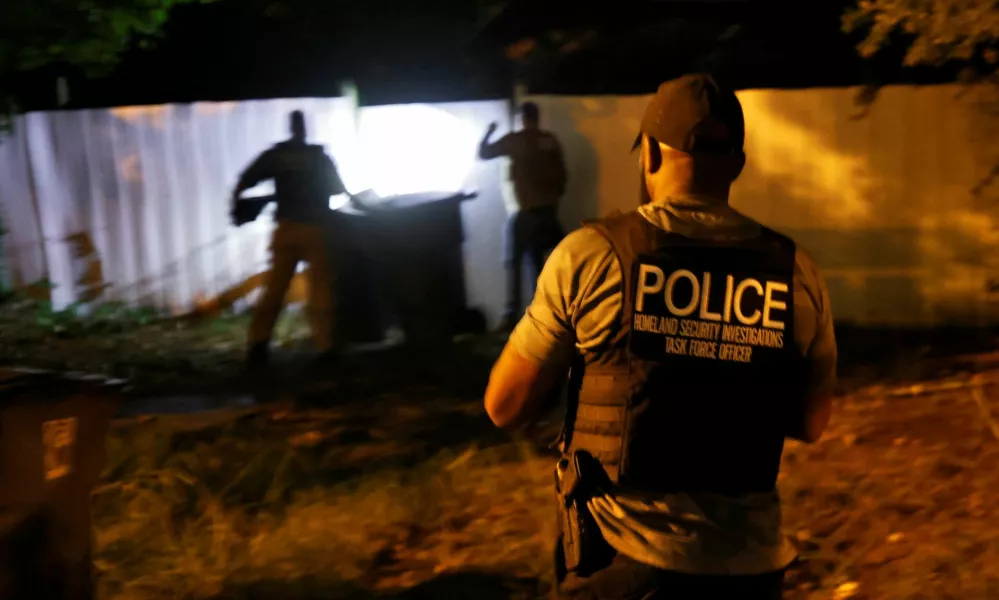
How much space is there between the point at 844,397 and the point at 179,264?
244 inches

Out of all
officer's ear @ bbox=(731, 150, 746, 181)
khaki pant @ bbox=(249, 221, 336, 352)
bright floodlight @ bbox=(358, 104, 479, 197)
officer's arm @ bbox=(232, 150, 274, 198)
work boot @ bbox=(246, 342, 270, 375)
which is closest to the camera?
officer's ear @ bbox=(731, 150, 746, 181)

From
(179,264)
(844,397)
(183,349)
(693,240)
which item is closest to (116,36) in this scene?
(179,264)

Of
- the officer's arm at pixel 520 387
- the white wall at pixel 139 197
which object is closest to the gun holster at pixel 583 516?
the officer's arm at pixel 520 387

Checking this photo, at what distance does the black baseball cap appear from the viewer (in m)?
1.84

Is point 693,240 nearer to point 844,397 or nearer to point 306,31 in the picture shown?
point 844,397

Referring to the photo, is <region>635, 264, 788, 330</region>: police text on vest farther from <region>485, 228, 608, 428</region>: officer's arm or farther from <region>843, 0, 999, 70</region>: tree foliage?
<region>843, 0, 999, 70</region>: tree foliage

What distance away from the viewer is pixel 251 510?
449 cm

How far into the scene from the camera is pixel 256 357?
682cm

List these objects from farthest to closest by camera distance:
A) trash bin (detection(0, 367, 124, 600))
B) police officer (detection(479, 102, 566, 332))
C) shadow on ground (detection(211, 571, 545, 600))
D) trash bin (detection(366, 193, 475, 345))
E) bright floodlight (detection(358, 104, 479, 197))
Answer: bright floodlight (detection(358, 104, 479, 197)) → police officer (detection(479, 102, 566, 332)) → trash bin (detection(366, 193, 475, 345)) → shadow on ground (detection(211, 571, 545, 600)) → trash bin (detection(0, 367, 124, 600))

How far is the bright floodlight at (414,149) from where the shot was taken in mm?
7883

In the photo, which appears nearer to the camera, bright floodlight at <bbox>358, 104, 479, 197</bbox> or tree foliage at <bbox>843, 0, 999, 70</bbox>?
tree foliage at <bbox>843, 0, 999, 70</bbox>

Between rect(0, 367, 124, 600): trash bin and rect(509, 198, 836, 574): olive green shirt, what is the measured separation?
1809mm

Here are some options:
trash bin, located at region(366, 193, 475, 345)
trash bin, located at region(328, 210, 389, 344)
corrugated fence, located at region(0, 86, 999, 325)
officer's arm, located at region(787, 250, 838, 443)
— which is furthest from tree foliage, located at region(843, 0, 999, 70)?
officer's arm, located at region(787, 250, 838, 443)

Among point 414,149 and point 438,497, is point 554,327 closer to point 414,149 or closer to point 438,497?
point 438,497
